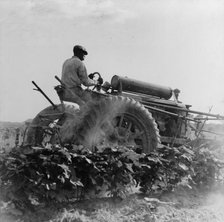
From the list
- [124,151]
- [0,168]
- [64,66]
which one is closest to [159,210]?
[124,151]

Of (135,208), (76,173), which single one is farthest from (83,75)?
(135,208)

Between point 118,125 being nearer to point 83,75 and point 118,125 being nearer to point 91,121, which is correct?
point 91,121

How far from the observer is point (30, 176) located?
4.02 metres

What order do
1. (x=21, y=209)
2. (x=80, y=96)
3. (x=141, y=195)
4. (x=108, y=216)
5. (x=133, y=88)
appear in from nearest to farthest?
(x=21, y=209) < (x=108, y=216) < (x=141, y=195) < (x=80, y=96) < (x=133, y=88)

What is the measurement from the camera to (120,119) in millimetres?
6195

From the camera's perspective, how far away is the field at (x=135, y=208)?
4051mm

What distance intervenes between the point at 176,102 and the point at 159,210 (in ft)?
11.1

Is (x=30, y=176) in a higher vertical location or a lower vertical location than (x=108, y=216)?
higher

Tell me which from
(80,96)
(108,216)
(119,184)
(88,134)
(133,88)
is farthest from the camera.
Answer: (133,88)

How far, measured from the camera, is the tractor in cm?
577

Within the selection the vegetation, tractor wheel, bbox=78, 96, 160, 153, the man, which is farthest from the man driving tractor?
the vegetation

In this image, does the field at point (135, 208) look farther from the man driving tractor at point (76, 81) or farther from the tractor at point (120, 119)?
the man driving tractor at point (76, 81)

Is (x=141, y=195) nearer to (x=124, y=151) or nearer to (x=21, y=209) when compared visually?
(x=124, y=151)

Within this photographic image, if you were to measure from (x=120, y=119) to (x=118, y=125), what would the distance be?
0.13 metres
